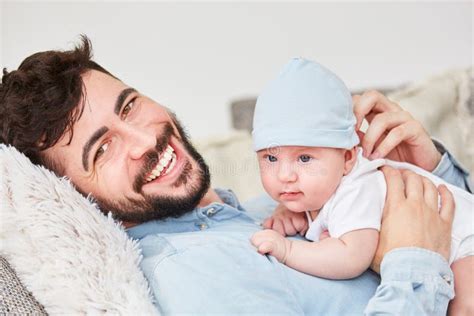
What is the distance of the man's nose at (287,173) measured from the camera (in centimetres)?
137

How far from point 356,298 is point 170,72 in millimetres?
1963

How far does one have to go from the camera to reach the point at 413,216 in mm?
1398

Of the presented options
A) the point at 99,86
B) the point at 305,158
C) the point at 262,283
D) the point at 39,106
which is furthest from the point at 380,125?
the point at 39,106

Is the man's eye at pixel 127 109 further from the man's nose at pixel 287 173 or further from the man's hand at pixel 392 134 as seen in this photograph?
the man's hand at pixel 392 134

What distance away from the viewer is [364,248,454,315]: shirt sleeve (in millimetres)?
1230

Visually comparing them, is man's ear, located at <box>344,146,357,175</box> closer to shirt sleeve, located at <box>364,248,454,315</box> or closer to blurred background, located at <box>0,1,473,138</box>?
shirt sleeve, located at <box>364,248,454,315</box>

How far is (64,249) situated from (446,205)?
823mm

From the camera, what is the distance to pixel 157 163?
5.07ft

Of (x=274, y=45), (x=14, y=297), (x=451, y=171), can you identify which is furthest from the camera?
(x=274, y=45)

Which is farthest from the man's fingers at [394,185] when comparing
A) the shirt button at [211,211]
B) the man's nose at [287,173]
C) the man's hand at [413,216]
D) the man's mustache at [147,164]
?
the man's mustache at [147,164]

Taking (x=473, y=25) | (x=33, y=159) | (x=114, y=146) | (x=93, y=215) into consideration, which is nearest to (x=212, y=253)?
(x=93, y=215)

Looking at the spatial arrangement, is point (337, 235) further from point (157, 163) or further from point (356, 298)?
point (157, 163)

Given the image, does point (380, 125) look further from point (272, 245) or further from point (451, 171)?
point (272, 245)

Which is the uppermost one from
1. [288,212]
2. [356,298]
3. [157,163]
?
[157,163]
